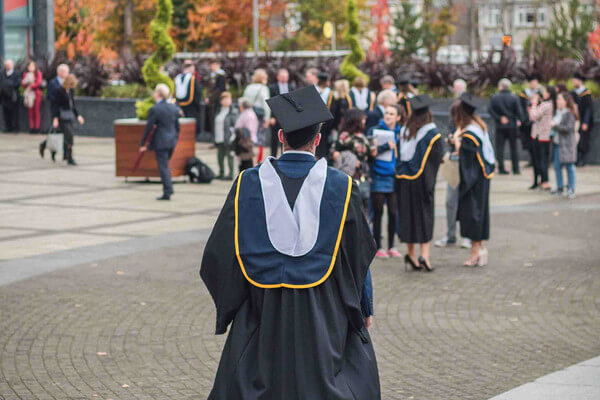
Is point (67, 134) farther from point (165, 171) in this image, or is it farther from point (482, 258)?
point (482, 258)

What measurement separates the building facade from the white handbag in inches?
455

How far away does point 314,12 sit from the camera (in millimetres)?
59125

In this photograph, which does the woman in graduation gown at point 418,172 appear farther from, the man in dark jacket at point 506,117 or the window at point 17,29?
the window at point 17,29

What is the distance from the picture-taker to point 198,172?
18.8 metres

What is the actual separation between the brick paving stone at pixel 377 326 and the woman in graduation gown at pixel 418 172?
432 mm

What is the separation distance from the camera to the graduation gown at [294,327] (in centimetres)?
467

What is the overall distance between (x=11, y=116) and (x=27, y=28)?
4480 millimetres

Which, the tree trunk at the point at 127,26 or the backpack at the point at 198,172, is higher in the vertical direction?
the tree trunk at the point at 127,26

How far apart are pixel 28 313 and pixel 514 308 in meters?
4.00

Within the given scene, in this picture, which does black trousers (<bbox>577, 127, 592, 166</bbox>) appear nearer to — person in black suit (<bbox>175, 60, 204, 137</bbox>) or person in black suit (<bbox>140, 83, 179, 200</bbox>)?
person in black suit (<bbox>175, 60, 204, 137</bbox>)

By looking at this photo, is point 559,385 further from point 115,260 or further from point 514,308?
point 115,260

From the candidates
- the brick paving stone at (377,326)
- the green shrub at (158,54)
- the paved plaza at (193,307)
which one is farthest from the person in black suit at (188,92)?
the brick paving stone at (377,326)

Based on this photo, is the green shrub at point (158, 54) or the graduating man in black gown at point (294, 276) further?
the green shrub at point (158, 54)

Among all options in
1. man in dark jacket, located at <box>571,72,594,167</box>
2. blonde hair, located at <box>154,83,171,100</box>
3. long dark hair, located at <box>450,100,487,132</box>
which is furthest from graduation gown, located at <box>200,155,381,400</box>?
man in dark jacket, located at <box>571,72,594,167</box>
